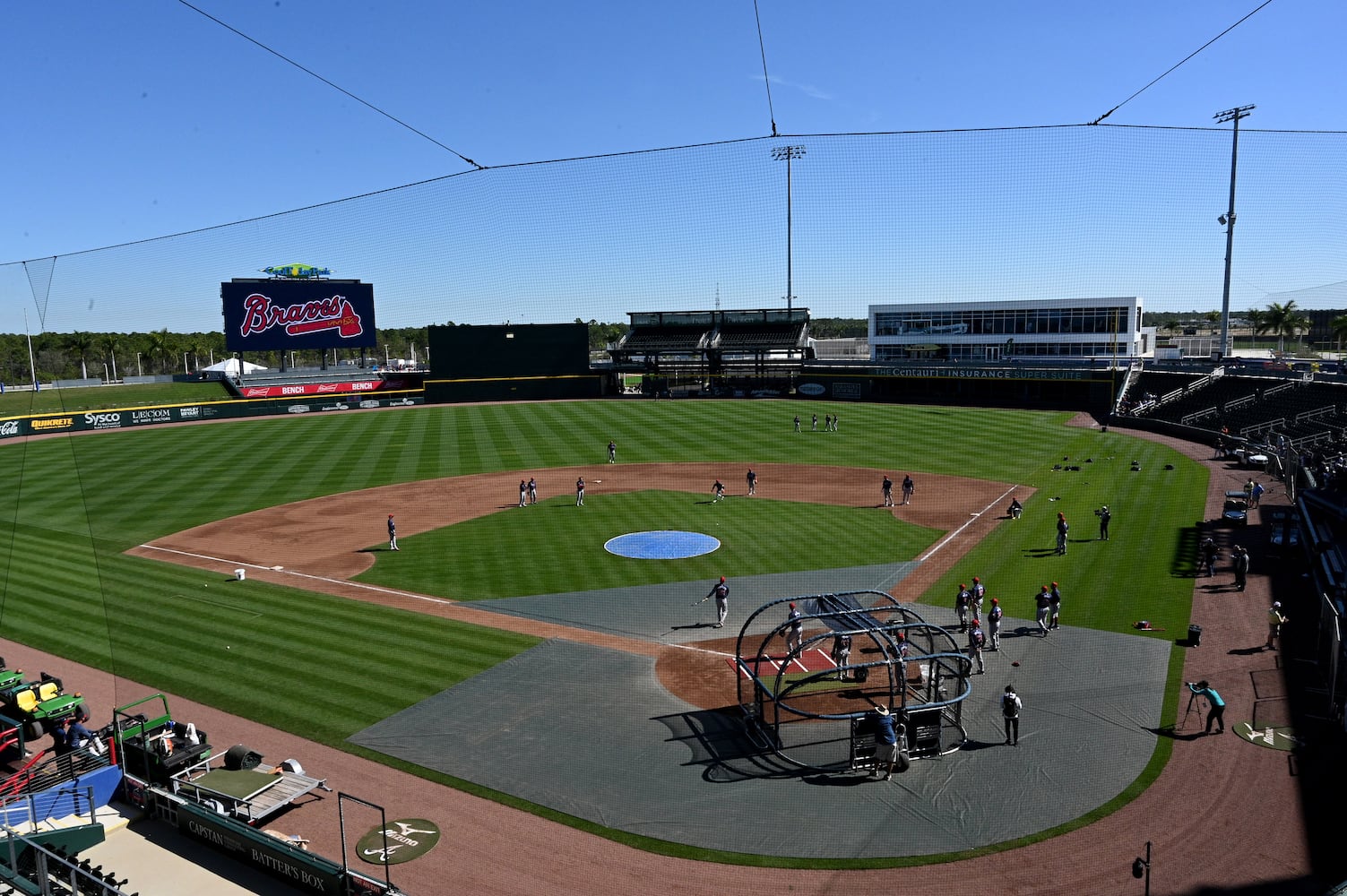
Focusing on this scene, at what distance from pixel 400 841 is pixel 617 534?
58.4 ft

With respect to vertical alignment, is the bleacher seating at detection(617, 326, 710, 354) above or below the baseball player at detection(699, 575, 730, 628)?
above

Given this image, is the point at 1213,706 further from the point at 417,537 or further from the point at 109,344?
the point at 109,344

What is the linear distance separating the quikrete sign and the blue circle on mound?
14216 mm

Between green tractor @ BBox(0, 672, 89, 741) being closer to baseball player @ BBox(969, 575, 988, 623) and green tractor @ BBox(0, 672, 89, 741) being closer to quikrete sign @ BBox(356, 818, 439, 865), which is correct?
quikrete sign @ BBox(356, 818, 439, 865)

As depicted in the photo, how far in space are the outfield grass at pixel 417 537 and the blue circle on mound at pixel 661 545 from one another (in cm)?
100

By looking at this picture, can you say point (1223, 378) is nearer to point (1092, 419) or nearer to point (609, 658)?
point (1092, 419)

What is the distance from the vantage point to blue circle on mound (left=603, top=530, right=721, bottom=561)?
84.8 ft

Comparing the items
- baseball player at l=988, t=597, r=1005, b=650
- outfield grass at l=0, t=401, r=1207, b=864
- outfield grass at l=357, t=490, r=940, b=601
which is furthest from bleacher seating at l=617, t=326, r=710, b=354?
baseball player at l=988, t=597, r=1005, b=650

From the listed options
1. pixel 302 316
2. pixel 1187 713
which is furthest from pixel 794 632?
pixel 302 316

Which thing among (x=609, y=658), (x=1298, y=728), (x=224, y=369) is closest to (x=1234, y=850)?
(x=1298, y=728)

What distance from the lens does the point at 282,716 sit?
1504cm

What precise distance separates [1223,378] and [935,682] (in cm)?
5605

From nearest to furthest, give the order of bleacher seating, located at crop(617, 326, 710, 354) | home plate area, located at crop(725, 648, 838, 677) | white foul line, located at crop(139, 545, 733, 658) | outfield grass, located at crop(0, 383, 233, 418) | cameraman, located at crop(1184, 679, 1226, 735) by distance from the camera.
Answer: cameraman, located at crop(1184, 679, 1226, 735), home plate area, located at crop(725, 648, 838, 677), white foul line, located at crop(139, 545, 733, 658), outfield grass, located at crop(0, 383, 233, 418), bleacher seating, located at crop(617, 326, 710, 354)

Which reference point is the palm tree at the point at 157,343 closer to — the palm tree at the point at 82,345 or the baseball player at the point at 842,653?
→ the palm tree at the point at 82,345
